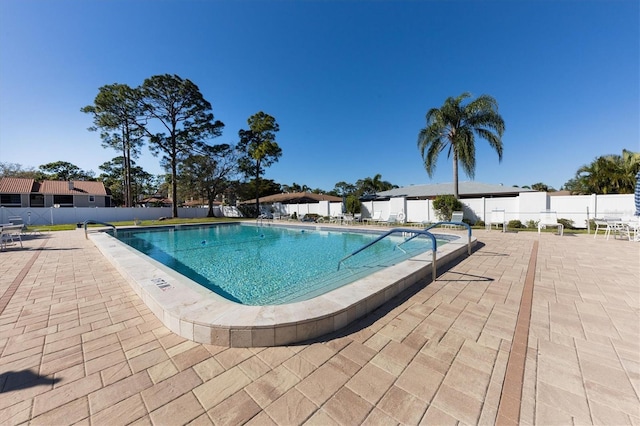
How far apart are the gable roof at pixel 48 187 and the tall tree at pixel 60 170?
17.2 metres

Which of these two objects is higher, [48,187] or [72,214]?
[48,187]

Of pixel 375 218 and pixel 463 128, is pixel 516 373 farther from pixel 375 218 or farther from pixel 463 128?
pixel 463 128

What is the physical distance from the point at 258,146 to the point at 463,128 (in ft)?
64.2

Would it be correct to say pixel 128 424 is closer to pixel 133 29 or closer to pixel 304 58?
pixel 133 29

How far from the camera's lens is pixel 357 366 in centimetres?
201

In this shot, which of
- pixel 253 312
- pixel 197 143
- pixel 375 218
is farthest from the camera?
pixel 197 143

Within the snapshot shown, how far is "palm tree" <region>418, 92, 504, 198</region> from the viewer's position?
13.9m

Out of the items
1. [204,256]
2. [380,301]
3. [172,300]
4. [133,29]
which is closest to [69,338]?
[172,300]

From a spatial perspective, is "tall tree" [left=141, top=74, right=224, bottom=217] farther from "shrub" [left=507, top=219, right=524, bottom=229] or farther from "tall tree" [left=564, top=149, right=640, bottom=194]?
"tall tree" [left=564, top=149, right=640, bottom=194]

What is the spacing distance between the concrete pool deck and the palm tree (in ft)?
41.0

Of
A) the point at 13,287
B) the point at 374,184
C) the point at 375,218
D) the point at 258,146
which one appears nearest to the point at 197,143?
the point at 258,146

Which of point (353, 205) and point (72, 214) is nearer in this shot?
point (353, 205)

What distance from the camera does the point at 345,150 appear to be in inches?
995

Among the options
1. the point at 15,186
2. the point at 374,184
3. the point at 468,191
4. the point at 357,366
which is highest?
the point at 374,184
